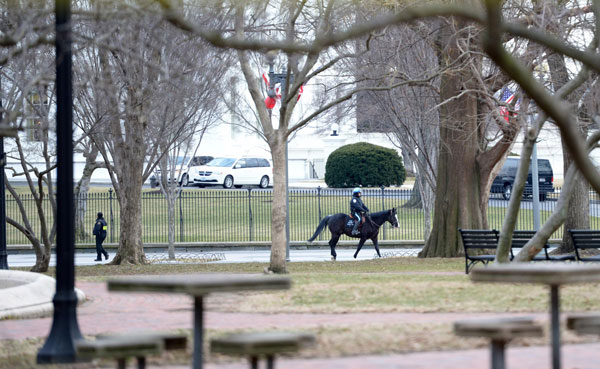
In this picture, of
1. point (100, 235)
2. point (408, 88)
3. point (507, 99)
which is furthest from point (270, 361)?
point (100, 235)

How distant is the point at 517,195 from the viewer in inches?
513

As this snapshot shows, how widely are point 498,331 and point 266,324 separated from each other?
415 cm

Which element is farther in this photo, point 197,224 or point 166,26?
point 197,224

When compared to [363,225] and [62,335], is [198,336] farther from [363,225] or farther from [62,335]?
[363,225]

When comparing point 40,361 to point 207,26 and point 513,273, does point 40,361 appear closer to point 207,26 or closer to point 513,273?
point 513,273

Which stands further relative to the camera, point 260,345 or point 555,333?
point 555,333

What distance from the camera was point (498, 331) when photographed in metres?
5.20

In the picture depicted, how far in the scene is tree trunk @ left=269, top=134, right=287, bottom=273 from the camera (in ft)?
56.1

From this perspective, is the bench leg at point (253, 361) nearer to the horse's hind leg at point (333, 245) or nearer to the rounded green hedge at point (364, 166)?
the horse's hind leg at point (333, 245)

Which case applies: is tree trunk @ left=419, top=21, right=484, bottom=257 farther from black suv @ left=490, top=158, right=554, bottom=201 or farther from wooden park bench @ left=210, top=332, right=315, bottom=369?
black suv @ left=490, top=158, right=554, bottom=201

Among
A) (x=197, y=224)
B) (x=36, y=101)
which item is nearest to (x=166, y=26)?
(x=36, y=101)

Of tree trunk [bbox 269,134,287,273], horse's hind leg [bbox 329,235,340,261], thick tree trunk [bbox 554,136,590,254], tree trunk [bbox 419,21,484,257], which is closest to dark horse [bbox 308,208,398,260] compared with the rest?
horse's hind leg [bbox 329,235,340,261]

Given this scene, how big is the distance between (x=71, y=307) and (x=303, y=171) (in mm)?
46959

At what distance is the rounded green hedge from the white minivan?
473 centimetres
